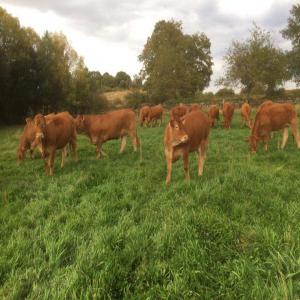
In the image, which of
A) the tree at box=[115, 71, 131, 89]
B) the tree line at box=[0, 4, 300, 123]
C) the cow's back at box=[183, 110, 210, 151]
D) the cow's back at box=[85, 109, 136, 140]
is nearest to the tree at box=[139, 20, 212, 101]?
the tree line at box=[0, 4, 300, 123]

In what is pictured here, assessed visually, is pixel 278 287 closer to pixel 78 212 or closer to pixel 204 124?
pixel 78 212

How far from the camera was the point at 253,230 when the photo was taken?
429cm

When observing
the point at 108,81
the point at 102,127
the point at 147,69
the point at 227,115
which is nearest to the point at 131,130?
the point at 102,127

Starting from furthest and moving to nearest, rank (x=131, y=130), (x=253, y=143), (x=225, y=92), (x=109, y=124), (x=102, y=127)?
1. (x=225, y=92)
2. (x=131, y=130)
3. (x=109, y=124)
4. (x=102, y=127)
5. (x=253, y=143)

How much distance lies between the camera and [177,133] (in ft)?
22.5

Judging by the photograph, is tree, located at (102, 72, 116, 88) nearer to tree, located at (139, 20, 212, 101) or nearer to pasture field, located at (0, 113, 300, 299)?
tree, located at (139, 20, 212, 101)

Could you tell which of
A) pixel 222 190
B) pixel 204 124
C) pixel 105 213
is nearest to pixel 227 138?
pixel 204 124

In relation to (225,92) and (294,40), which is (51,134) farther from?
(225,92)

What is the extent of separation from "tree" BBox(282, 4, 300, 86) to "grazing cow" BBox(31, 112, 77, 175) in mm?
35419

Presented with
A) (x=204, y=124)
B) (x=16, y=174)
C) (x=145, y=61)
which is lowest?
(x=16, y=174)

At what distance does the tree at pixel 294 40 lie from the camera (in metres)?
38.5

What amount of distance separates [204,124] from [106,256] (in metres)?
5.18

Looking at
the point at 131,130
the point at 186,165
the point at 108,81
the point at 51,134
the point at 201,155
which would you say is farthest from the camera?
the point at 108,81

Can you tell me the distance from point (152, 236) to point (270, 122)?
26.5ft
